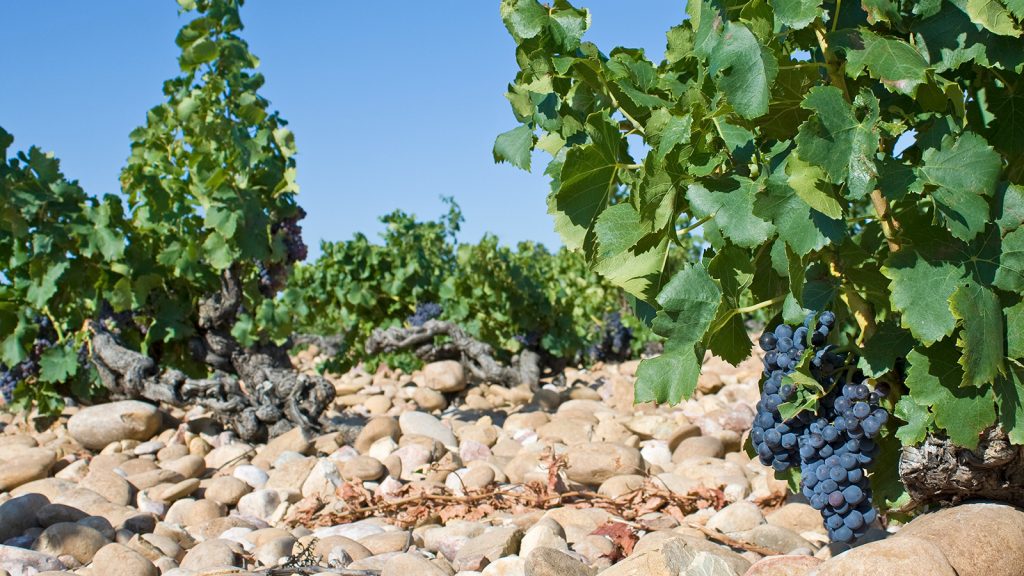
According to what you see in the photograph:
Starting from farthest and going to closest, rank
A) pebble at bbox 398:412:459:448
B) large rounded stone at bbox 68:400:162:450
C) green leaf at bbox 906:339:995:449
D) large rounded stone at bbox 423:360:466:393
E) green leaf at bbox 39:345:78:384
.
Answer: large rounded stone at bbox 423:360:466:393
green leaf at bbox 39:345:78:384
large rounded stone at bbox 68:400:162:450
pebble at bbox 398:412:459:448
green leaf at bbox 906:339:995:449

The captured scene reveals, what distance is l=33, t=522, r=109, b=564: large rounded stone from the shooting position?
389 centimetres

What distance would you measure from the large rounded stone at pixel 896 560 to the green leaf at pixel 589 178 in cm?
107

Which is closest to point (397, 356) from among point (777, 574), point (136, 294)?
point (136, 294)

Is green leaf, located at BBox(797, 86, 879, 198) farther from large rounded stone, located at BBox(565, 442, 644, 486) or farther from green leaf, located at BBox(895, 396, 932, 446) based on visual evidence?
large rounded stone, located at BBox(565, 442, 644, 486)

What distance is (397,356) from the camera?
8805mm

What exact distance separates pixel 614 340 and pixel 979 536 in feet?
28.1

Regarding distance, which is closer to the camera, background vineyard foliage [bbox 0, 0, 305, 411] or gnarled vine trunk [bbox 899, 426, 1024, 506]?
gnarled vine trunk [bbox 899, 426, 1024, 506]

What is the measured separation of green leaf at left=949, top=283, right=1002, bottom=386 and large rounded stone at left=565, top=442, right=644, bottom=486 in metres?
2.50

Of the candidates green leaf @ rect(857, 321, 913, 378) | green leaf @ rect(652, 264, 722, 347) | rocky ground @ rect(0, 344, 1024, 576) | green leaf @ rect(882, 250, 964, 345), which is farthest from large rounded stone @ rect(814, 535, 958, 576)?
green leaf @ rect(652, 264, 722, 347)

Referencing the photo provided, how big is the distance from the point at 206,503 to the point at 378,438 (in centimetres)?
124

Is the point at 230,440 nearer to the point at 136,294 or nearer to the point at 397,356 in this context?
the point at 136,294

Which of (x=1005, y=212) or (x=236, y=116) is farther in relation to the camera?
(x=236, y=116)

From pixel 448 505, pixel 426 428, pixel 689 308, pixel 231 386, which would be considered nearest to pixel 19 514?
pixel 448 505

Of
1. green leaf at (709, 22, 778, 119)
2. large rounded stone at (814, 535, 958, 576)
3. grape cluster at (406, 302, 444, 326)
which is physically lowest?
large rounded stone at (814, 535, 958, 576)
